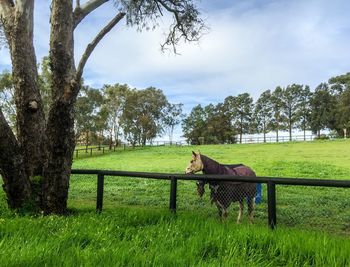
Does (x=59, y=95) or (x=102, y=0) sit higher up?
(x=102, y=0)

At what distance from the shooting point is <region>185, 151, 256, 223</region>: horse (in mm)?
8086

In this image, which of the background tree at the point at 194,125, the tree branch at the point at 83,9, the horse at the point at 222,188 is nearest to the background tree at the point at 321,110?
the background tree at the point at 194,125

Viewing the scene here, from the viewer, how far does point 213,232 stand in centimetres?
548

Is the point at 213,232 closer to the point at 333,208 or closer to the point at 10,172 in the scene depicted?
the point at 10,172

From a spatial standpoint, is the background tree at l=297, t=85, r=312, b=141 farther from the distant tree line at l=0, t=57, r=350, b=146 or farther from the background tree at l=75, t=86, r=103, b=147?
the background tree at l=75, t=86, r=103, b=147

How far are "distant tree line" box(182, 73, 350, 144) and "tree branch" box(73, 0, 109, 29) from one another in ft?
268

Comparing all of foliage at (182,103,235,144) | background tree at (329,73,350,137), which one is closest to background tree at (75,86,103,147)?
foliage at (182,103,235,144)

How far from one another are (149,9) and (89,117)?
50.3 metres

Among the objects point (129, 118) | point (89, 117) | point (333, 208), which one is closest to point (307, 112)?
point (129, 118)

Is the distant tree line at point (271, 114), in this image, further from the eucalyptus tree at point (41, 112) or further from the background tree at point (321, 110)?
the eucalyptus tree at point (41, 112)

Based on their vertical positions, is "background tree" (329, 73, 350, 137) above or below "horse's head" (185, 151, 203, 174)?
above

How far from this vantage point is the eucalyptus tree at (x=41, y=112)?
7172 millimetres

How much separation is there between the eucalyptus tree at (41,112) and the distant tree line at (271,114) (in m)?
81.9

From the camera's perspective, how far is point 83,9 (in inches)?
323
